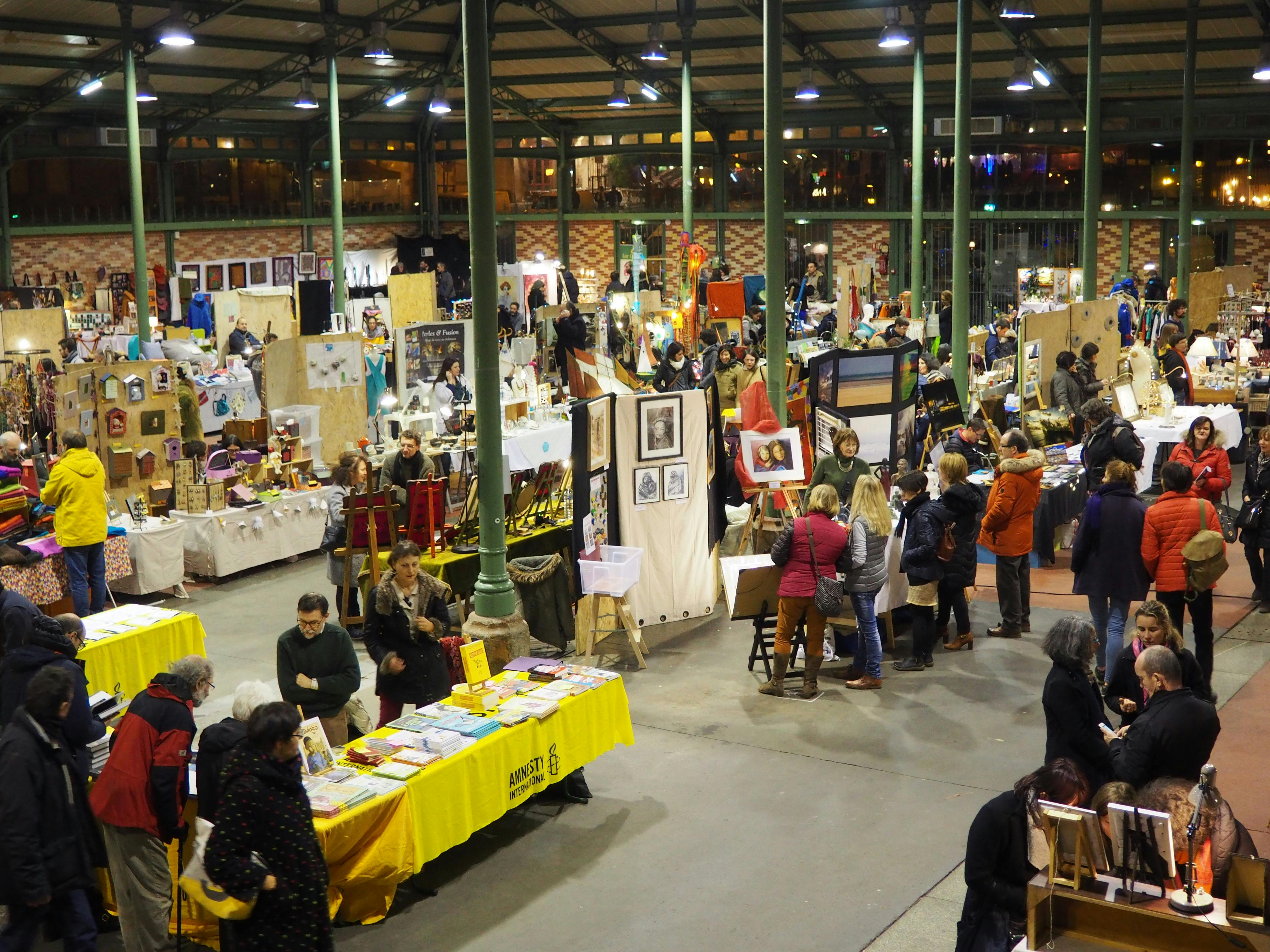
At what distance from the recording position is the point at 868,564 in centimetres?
793

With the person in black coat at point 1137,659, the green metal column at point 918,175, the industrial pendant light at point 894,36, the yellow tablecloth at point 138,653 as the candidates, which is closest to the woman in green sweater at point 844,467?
the person in black coat at point 1137,659

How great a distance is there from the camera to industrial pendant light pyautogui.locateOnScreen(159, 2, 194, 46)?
56.5 ft

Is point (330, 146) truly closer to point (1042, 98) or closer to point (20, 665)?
point (1042, 98)

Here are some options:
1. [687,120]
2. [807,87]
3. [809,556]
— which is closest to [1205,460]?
[809,556]

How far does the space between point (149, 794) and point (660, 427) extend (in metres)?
4.74

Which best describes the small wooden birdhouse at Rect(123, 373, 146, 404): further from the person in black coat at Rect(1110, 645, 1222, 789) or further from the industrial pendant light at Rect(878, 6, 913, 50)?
the industrial pendant light at Rect(878, 6, 913, 50)

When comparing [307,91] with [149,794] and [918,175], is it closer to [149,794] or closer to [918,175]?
[918,175]

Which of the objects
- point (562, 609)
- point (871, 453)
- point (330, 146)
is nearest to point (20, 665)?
point (562, 609)

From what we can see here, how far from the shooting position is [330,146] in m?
22.0

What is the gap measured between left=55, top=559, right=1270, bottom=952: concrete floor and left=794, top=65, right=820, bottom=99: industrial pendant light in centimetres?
1609

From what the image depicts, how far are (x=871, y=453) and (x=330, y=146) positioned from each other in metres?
14.3

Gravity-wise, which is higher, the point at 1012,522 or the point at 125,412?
the point at 125,412

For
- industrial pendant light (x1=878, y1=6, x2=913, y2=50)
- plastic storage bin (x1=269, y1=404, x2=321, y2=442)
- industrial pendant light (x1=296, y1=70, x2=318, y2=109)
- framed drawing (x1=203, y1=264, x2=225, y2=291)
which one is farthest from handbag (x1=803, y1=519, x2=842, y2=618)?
framed drawing (x1=203, y1=264, x2=225, y2=291)

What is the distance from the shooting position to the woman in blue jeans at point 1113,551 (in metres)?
7.50
